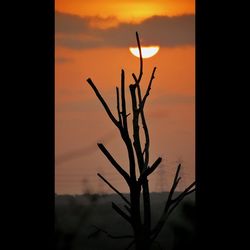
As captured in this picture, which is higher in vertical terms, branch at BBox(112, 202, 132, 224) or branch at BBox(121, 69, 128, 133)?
branch at BBox(121, 69, 128, 133)

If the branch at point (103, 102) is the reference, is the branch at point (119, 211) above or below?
→ below

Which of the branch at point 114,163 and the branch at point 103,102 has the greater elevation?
the branch at point 103,102

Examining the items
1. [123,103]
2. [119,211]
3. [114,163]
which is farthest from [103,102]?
[119,211]

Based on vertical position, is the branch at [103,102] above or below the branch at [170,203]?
above

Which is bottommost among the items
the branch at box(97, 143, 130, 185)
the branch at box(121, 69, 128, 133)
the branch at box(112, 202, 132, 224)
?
the branch at box(112, 202, 132, 224)

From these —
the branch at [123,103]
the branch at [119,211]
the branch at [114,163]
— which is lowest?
the branch at [119,211]

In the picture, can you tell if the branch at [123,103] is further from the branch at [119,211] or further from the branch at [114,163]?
the branch at [119,211]

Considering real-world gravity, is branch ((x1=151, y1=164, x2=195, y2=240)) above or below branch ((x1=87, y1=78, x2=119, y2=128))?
below

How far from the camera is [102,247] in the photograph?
2.32 m

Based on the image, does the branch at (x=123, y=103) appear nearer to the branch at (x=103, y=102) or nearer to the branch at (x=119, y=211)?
the branch at (x=103, y=102)

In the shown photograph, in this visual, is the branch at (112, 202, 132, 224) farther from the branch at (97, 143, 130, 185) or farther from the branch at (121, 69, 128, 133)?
the branch at (121, 69, 128, 133)

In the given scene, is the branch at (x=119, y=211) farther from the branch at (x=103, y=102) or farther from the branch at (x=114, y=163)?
the branch at (x=103, y=102)
